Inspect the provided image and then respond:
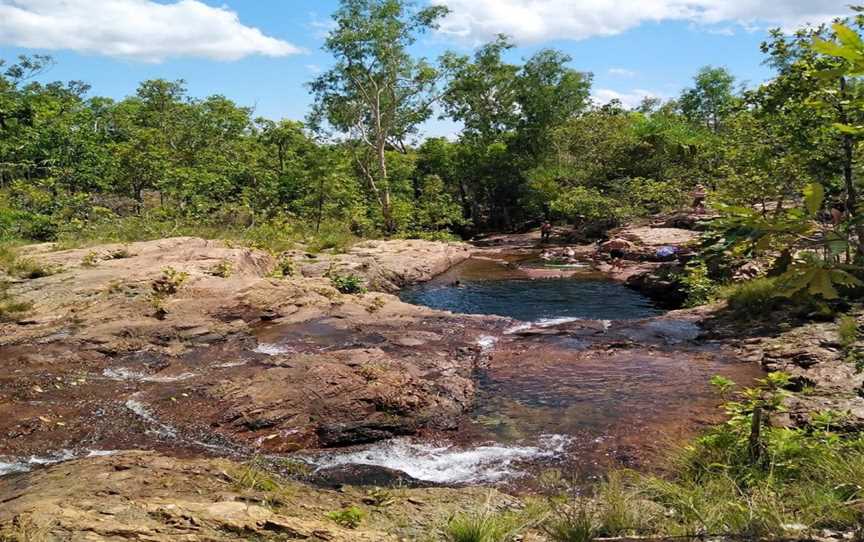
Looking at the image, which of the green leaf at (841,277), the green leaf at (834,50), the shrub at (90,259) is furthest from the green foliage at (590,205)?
the green leaf at (834,50)

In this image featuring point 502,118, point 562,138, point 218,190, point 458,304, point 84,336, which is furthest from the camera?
point 502,118

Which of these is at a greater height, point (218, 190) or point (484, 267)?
point (218, 190)

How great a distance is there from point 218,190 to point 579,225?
18.4 metres

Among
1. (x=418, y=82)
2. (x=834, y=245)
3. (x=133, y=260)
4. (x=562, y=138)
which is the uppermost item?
(x=418, y=82)

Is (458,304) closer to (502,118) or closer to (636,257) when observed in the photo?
(636,257)

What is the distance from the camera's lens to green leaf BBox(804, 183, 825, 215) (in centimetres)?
216

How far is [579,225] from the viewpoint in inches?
1250

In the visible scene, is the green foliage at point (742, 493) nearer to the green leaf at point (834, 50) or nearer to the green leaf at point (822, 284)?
the green leaf at point (822, 284)

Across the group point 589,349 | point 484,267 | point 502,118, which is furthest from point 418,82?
point 589,349

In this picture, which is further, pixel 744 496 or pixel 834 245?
pixel 744 496

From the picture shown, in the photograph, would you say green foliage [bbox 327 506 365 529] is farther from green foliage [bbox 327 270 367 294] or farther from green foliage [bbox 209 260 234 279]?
green foliage [bbox 327 270 367 294]

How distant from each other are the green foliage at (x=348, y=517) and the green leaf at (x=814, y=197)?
135 inches

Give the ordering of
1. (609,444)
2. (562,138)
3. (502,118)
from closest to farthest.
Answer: (609,444) < (562,138) < (502,118)

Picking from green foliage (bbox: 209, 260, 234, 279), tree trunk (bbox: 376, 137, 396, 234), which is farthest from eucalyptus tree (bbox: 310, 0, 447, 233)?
green foliage (bbox: 209, 260, 234, 279)
